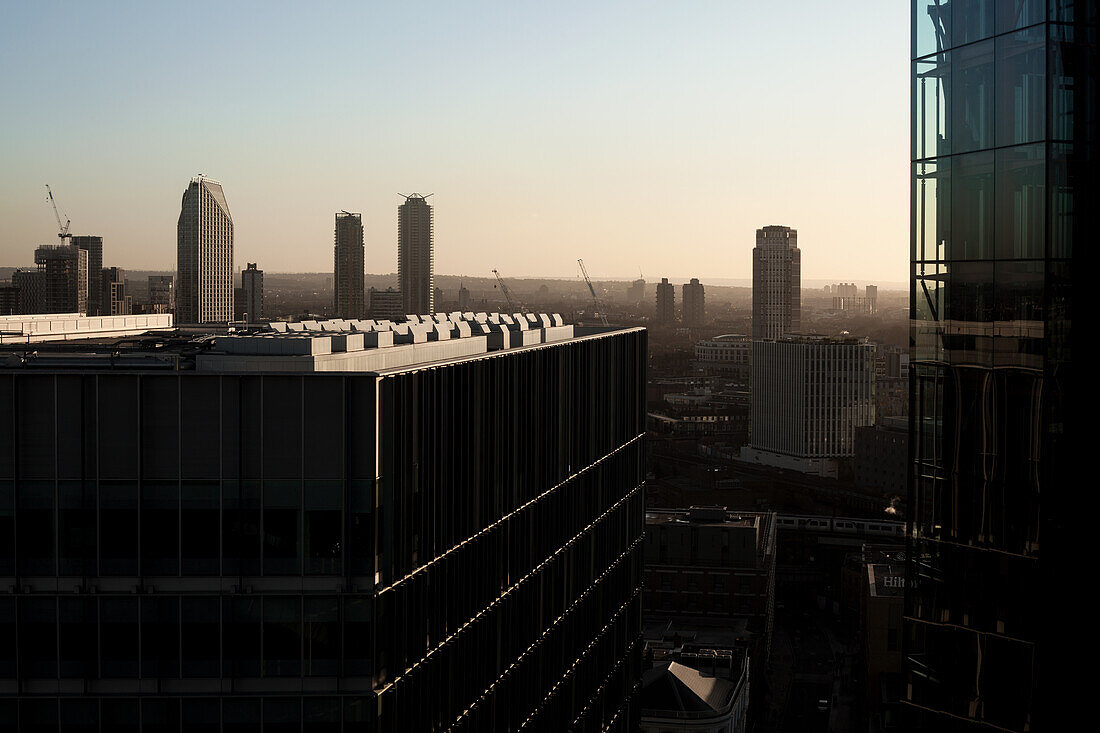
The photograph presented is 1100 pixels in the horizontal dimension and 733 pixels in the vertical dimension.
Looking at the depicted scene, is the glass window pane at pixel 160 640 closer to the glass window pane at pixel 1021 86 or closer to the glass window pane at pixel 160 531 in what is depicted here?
the glass window pane at pixel 160 531

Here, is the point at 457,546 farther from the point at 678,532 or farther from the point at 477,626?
the point at 678,532

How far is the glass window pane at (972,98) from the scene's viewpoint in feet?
101

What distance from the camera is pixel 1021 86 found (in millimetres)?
29875

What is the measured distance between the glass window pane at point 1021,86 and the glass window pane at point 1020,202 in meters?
0.41

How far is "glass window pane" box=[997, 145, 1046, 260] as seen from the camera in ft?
97.3

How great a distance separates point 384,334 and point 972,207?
19528mm

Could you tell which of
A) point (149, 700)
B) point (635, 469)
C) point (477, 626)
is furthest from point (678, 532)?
point (149, 700)

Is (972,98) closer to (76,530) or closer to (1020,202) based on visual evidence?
(1020,202)

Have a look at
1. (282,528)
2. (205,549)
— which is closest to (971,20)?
(282,528)

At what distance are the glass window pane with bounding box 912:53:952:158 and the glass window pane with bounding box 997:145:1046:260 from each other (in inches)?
75.4

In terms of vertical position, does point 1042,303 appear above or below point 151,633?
above

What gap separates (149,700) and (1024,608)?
2202cm

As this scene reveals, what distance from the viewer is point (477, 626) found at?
4362 cm

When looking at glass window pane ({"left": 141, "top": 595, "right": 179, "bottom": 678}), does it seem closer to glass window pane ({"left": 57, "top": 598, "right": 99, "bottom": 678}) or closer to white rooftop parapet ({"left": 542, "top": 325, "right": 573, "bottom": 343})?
glass window pane ({"left": 57, "top": 598, "right": 99, "bottom": 678})
